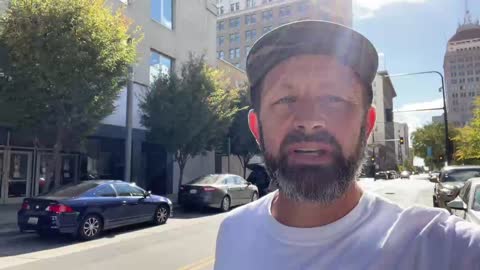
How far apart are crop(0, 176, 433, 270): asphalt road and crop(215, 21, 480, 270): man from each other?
4.68 m

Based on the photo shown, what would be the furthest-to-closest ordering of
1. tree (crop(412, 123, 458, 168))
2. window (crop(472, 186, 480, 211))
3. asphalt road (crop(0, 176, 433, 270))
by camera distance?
tree (crop(412, 123, 458, 168)) → asphalt road (crop(0, 176, 433, 270)) → window (crop(472, 186, 480, 211))

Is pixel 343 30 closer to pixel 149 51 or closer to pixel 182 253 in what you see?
pixel 182 253

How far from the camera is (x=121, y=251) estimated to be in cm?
834

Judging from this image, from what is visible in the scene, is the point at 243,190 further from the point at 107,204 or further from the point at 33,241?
the point at 33,241

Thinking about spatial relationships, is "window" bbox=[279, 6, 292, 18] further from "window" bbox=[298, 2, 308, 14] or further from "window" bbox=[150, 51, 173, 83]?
"window" bbox=[150, 51, 173, 83]

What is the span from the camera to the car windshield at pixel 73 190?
33.9ft

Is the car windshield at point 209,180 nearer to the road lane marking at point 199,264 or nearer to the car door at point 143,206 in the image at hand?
the car door at point 143,206

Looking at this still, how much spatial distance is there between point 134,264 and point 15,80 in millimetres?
8130

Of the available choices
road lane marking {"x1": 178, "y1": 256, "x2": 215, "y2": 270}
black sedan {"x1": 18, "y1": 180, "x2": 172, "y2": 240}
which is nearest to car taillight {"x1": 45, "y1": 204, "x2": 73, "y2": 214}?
black sedan {"x1": 18, "y1": 180, "x2": 172, "y2": 240}

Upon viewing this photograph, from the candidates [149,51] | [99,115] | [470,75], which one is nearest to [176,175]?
[149,51]

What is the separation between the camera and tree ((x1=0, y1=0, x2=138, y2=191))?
1202cm

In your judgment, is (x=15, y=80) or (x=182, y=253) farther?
(x=15, y=80)

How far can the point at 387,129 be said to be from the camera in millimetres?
127125

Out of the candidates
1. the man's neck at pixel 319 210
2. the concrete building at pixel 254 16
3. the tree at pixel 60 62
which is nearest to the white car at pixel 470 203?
the man's neck at pixel 319 210
